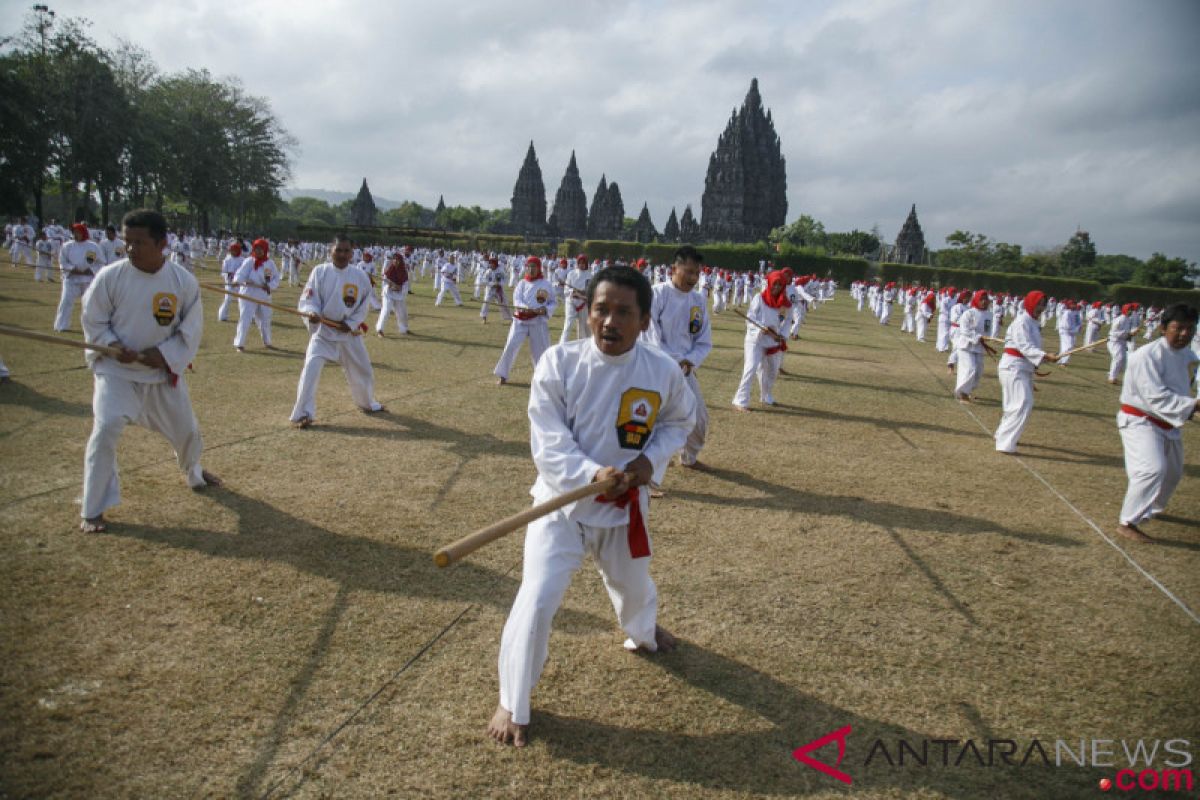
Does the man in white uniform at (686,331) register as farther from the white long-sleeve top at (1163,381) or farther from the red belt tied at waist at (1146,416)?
the red belt tied at waist at (1146,416)

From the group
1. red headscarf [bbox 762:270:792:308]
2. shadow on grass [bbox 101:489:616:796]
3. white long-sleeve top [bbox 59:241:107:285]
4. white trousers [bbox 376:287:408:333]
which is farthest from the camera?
white trousers [bbox 376:287:408:333]

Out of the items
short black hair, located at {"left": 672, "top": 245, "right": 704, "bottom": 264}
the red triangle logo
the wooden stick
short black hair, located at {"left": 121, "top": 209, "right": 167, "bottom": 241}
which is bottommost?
the red triangle logo

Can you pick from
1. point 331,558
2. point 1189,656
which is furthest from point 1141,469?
point 331,558

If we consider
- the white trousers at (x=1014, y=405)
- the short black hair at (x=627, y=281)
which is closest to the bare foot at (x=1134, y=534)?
the white trousers at (x=1014, y=405)

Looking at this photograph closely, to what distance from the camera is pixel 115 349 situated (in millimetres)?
4617

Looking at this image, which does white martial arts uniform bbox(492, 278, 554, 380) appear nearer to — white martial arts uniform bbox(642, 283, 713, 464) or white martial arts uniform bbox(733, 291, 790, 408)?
white martial arts uniform bbox(733, 291, 790, 408)

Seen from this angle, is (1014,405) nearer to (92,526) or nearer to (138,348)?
(138,348)

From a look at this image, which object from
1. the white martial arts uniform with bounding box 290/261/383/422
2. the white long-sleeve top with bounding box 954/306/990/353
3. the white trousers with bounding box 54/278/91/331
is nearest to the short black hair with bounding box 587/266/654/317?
the white martial arts uniform with bounding box 290/261/383/422

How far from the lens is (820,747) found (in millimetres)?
2949

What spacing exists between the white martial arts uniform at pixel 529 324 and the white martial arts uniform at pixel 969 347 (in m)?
7.81

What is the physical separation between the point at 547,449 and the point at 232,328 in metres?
14.5

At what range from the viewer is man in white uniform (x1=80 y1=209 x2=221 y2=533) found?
4551mm

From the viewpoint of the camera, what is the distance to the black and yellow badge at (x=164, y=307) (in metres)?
4.93

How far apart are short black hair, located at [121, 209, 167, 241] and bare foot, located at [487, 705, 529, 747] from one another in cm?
421
